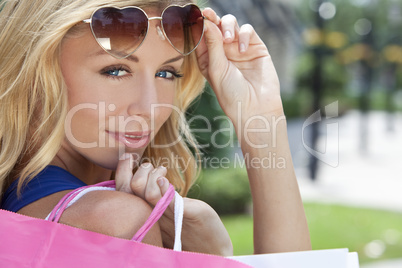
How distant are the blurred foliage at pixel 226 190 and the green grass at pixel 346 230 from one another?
172 millimetres

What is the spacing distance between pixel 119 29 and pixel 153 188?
20.7 inches

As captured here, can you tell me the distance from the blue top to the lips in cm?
21

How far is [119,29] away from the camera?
168 cm

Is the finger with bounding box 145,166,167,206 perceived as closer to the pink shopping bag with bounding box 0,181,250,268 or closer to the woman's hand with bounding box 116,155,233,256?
the woman's hand with bounding box 116,155,233,256

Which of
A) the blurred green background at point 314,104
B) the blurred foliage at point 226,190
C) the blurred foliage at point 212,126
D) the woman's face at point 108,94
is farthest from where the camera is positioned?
the blurred foliage at point 226,190

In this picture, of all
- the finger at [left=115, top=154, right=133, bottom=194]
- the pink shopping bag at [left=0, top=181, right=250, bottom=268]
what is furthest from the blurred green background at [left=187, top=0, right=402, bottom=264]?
the pink shopping bag at [left=0, top=181, right=250, bottom=268]

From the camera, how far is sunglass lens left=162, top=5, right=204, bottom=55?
1773 millimetres

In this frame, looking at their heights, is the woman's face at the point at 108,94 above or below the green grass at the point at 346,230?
above

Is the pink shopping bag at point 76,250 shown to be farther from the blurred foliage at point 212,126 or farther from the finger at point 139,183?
the blurred foliage at point 212,126

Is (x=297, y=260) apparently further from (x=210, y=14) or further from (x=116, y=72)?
(x=210, y=14)

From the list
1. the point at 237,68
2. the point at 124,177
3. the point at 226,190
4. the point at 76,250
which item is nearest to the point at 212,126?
the point at 226,190

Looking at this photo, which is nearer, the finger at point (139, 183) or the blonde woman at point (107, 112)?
the finger at point (139, 183)

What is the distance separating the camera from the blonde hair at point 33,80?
1.69 m

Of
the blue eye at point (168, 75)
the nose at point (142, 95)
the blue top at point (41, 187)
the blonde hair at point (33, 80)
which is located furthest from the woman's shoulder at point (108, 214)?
the blue eye at point (168, 75)
